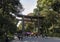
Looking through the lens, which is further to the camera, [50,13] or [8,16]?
[50,13]

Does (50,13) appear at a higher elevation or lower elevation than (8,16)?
higher

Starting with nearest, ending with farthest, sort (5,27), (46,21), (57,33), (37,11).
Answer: (5,27), (57,33), (46,21), (37,11)

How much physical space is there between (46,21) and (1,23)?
720 cm

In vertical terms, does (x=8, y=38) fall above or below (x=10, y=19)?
below

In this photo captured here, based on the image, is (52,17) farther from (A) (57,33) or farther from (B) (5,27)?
(B) (5,27)

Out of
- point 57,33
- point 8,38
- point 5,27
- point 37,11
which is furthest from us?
point 37,11

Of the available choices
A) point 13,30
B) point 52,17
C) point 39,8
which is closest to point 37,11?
point 39,8

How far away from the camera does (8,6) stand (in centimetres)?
1922

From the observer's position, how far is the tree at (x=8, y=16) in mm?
18188

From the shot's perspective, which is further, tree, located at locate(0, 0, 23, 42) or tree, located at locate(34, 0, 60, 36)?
tree, located at locate(34, 0, 60, 36)

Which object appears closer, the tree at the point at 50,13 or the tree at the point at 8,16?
the tree at the point at 8,16

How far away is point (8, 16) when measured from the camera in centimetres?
1883

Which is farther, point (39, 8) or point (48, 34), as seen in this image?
point (39, 8)

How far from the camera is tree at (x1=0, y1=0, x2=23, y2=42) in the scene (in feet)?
59.7
